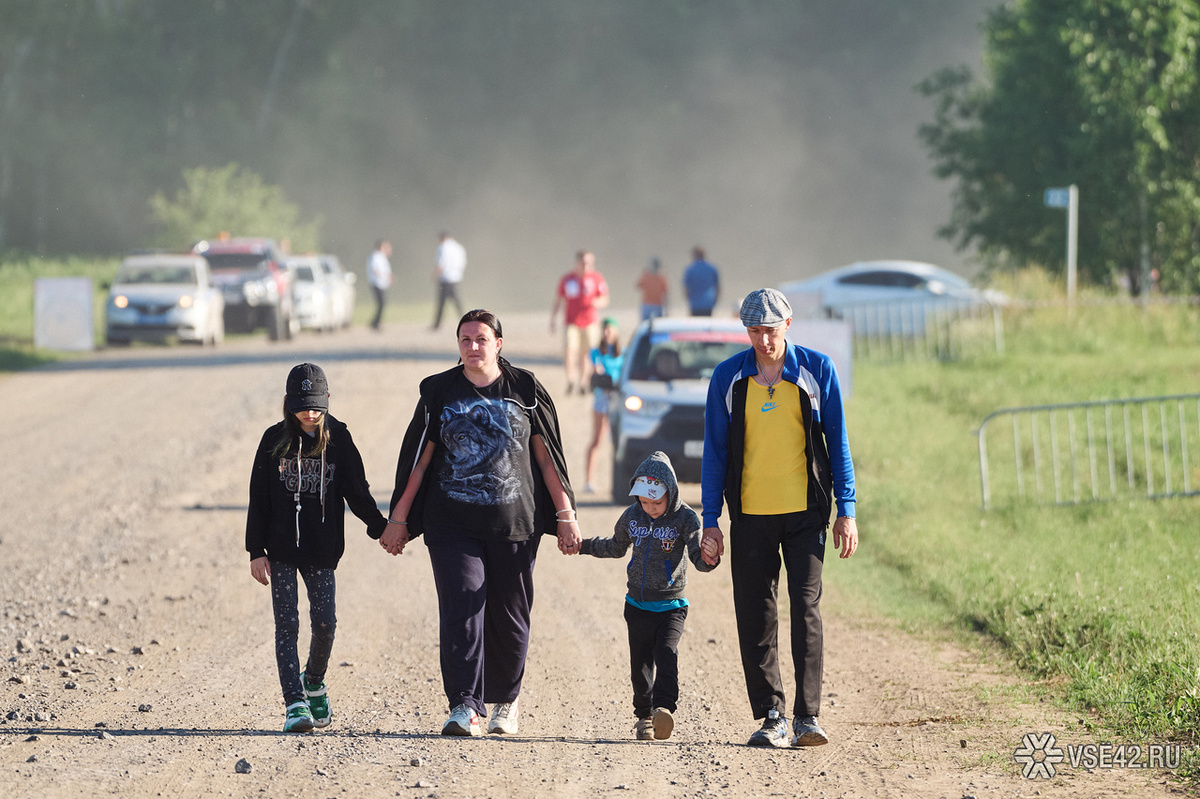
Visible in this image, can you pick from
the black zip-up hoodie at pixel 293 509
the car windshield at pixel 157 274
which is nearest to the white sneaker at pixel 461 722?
the black zip-up hoodie at pixel 293 509

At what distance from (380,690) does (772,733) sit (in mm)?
2250

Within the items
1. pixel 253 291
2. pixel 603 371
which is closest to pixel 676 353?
pixel 603 371

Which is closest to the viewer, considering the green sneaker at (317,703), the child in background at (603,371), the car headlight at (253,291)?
the green sneaker at (317,703)

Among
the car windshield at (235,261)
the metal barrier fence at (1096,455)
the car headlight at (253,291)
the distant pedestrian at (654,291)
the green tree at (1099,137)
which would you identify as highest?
the green tree at (1099,137)

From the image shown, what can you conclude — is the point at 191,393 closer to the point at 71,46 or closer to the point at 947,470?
the point at 947,470

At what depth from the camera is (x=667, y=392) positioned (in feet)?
41.9

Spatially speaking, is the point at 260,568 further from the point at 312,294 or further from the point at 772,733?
the point at 312,294

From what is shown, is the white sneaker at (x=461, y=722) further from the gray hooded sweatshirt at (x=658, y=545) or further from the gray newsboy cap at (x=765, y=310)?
the gray newsboy cap at (x=765, y=310)

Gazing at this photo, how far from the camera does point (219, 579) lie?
34.1 feet

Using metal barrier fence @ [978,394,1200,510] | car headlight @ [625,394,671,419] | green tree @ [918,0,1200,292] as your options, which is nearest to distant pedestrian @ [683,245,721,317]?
metal barrier fence @ [978,394,1200,510]

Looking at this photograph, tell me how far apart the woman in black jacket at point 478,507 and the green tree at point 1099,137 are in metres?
23.8

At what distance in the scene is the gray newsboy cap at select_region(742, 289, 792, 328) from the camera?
5880 mm

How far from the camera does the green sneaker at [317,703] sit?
20.6 ft

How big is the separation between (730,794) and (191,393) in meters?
16.6
